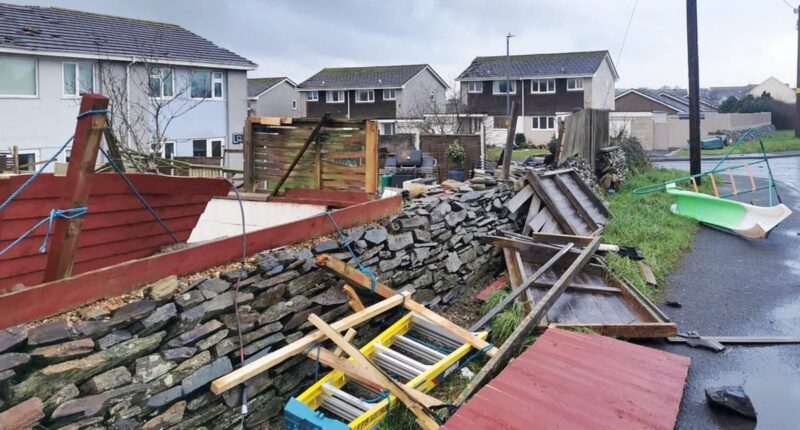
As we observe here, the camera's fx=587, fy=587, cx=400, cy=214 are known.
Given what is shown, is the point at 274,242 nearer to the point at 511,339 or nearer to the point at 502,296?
the point at 511,339

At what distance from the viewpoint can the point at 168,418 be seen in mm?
3873

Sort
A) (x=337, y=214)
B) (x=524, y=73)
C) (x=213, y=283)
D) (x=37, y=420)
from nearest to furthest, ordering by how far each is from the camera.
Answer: (x=37, y=420), (x=213, y=283), (x=337, y=214), (x=524, y=73)

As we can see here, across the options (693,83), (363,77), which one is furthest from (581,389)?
(363,77)

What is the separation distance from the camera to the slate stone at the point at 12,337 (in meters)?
3.24

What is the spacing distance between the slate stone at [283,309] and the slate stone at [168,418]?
95 cm

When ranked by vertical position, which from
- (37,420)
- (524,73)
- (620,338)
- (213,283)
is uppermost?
(524,73)

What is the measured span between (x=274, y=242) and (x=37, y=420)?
8.19 ft

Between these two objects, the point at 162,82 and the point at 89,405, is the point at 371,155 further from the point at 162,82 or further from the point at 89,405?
the point at 162,82

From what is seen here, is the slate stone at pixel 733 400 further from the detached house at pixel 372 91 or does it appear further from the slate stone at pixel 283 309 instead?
the detached house at pixel 372 91

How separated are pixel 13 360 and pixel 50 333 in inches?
10.2

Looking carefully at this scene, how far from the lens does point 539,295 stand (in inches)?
283

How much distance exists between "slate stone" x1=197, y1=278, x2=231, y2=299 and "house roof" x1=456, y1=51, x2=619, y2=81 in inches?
1675

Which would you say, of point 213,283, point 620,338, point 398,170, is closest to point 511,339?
point 620,338

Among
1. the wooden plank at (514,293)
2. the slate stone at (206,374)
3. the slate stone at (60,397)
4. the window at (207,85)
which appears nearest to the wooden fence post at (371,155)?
the wooden plank at (514,293)
